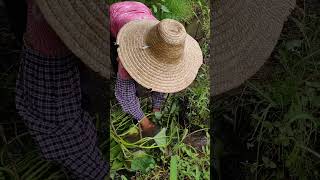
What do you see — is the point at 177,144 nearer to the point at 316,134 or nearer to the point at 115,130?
the point at 115,130

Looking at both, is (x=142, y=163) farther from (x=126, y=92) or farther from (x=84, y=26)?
(x=84, y=26)

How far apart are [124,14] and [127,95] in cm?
40

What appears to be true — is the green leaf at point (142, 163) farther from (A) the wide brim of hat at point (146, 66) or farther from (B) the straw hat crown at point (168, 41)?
(B) the straw hat crown at point (168, 41)

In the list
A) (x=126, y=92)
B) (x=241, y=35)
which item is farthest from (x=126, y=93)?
(x=241, y=35)

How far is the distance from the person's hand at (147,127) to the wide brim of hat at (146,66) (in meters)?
0.67

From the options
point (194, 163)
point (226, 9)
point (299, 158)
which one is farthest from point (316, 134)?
point (226, 9)

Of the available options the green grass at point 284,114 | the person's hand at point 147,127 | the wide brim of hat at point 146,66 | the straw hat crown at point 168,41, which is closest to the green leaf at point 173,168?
the person's hand at point 147,127

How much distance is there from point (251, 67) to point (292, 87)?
0.72 meters

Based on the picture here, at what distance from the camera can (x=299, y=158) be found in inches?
101

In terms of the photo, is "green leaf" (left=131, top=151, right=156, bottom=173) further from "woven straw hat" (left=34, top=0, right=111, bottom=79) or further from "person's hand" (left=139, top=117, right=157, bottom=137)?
"woven straw hat" (left=34, top=0, right=111, bottom=79)

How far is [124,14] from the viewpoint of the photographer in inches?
101

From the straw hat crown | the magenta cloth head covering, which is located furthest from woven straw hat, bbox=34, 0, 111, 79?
the magenta cloth head covering

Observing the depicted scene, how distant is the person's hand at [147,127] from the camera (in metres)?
2.88

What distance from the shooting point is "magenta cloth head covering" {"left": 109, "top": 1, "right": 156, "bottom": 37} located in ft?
8.25
